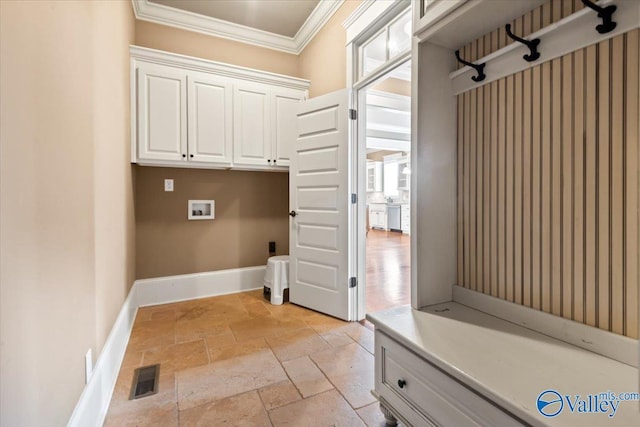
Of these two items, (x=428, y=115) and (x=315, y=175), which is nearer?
(x=428, y=115)

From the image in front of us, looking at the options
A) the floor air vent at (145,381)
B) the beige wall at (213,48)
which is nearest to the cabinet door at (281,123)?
the beige wall at (213,48)

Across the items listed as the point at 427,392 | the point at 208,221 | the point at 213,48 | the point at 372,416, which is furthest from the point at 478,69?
the point at 213,48

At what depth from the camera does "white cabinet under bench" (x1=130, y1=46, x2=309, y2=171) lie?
272cm

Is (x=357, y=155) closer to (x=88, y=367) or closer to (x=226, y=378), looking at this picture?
(x=226, y=378)

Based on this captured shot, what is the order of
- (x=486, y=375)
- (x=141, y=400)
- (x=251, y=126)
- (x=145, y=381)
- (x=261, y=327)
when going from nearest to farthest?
(x=486, y=375) → (x=141, y=400) → (x=145, y=381) → (x=261, y=327) → (x=251, y=126)

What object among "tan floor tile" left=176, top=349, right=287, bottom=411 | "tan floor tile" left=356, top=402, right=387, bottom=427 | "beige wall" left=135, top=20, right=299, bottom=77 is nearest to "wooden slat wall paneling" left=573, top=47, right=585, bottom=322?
"tan floor tile" left=356, top=402, right=387, bottom=427

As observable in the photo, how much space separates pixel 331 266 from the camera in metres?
2.69

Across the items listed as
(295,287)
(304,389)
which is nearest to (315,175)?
(295,287)

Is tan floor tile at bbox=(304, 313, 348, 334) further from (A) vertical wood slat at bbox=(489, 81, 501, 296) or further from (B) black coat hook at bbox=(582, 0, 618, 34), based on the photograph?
(B) black coat hook at bbox=(582, 0, 618, 34)

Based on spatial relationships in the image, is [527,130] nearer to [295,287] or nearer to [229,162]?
[295,287]

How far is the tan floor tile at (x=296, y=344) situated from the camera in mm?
2064

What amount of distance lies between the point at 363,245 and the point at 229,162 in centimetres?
163

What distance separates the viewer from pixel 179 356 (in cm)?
204

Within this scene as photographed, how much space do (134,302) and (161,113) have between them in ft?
5.98
